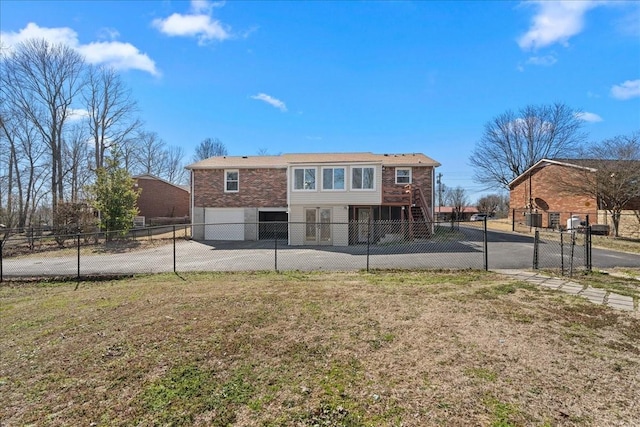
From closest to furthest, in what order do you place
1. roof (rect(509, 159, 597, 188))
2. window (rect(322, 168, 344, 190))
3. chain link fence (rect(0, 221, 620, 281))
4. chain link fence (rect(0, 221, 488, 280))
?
1. chain link fence (rect(0, 221, 620, 281))
2. chain link fence (rect(0, 221, 488, 280))
3. window (rect(322, 168, 344, 190))
4. roof (rect(509, 159, 597, 188))

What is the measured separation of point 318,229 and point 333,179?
3.07 m

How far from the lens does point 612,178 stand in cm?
1930

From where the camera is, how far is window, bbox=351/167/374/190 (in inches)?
730

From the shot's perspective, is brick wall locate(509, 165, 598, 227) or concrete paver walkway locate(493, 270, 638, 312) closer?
concrete paver walkway locate(493, 270, 638, 312)

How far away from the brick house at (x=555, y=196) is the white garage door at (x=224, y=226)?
21466 millimetres

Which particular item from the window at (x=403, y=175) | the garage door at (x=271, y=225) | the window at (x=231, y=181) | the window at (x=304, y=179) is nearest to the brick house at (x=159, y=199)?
the window at (x=231, y=181)

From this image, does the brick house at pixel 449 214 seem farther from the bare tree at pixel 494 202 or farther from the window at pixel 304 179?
the window at pixel 304 179

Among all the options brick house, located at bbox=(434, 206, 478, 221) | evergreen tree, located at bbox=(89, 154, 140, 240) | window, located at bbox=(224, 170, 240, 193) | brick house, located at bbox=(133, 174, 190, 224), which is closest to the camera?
evergreen tree, located at bbox=(89, 154, 140, 240)

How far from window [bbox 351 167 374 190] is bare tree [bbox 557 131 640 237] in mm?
13595

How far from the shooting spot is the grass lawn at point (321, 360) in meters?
2.87

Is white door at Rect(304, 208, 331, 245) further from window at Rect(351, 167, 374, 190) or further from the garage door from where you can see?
the garage door

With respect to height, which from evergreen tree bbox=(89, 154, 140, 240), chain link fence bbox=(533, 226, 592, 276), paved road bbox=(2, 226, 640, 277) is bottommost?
paved road bbox=(2, 226, 640, 277)

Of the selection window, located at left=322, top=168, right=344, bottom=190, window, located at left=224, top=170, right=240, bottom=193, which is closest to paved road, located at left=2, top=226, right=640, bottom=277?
window, located at left=322, top=168, right=344, bottom=190

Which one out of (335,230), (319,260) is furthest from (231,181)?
(319,260)
